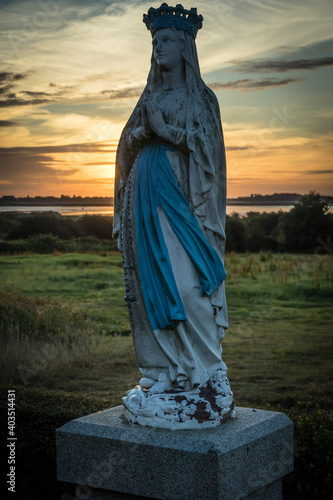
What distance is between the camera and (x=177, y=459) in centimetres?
421

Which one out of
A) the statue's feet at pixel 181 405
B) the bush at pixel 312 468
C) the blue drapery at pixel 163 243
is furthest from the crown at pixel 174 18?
the bush at pixel 312 468

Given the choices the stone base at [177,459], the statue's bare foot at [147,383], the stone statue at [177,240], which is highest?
the stone statue at [177,240]

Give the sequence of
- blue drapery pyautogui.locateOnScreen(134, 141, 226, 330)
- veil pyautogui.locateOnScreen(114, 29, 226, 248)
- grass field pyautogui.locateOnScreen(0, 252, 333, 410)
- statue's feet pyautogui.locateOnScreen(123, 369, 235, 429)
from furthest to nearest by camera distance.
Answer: grass field pyautogui.locateOnScreen(0, 252, 333, 410) → veil pyautogui.locateOnScreen(114, 29, 226, 248) → blue drapery pyautogui.locateOnScreen(134, 141, 226, 330) → statue's feet pyautogui.locateOnScreen(123, 369, 235, 429)

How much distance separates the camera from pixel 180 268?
4598 millimetres

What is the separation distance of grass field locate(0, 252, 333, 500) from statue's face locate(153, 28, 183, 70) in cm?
328

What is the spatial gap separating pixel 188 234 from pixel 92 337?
5.70m

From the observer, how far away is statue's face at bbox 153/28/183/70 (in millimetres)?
4742

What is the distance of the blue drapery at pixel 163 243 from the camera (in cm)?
457

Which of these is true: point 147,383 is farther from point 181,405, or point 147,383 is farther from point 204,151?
point 204,151

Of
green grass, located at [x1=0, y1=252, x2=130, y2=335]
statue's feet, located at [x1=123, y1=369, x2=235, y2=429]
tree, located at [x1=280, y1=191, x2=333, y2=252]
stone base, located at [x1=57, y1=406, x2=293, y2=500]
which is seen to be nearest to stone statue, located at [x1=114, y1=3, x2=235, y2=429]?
statue's feet, located at [x1=123, y1=369, x2=235, y2=429]

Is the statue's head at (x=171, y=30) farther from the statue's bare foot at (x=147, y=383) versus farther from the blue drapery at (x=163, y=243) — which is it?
the statue's bare foot at (x=147, y=383)
